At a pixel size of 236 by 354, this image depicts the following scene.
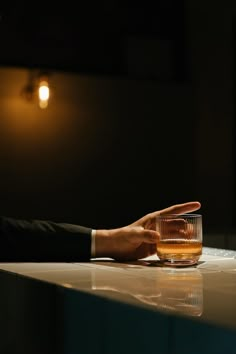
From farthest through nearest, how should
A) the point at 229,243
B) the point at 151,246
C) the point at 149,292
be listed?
the point at 229,243, the point at 151,246, the point at 149,292

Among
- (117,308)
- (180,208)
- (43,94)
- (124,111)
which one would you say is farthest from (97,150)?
(117,308)

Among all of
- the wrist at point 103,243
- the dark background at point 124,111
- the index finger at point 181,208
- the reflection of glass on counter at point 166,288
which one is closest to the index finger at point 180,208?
the index finger at point 181,208

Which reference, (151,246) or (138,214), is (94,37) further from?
(151,246)

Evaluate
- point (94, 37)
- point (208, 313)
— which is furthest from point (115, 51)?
point (208, 313)

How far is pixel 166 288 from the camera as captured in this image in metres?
0.87

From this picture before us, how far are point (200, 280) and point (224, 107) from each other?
12.1 ft

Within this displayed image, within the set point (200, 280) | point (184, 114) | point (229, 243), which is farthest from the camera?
point (184, 114)

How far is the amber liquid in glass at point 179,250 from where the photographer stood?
3.67 ft

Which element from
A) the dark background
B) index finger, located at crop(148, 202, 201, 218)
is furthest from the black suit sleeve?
the dark background

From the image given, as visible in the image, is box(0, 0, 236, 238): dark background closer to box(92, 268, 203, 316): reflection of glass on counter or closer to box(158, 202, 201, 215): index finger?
box(158, 202, 201, 215): index finger

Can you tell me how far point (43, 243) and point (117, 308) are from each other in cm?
49

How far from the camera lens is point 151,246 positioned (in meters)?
1.27

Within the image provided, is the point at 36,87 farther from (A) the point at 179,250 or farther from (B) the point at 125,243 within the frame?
(A) the point at 179,250

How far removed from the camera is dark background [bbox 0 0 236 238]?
4109mm
